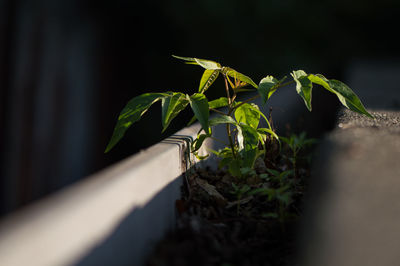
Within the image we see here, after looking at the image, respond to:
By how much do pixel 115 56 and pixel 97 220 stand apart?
15.4 ft

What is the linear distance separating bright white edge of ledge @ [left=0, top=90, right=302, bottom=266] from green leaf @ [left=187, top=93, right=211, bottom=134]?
9 cm

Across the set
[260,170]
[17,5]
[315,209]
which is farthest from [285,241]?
[17,5]

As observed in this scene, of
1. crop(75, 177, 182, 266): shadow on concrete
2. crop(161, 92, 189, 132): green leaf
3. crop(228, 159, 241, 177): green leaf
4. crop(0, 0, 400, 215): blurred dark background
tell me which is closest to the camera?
crop(75, 177, 182, 266): shadow on concrete

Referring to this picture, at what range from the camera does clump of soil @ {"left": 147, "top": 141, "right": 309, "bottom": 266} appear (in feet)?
1.87

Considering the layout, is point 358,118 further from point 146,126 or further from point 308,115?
point 146,126

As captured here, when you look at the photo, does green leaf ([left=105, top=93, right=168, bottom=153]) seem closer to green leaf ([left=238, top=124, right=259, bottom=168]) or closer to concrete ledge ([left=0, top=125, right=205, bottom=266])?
concrete ledge ([left=0, top=125, right=205, bottom=266])

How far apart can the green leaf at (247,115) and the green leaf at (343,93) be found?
14cm

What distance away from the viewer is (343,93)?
78 cm

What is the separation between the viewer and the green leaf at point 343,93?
0.76 meters

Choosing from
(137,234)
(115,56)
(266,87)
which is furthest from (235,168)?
(115,56)

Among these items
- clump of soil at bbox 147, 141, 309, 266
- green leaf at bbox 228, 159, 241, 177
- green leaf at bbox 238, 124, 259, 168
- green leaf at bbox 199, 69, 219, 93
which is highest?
green leaf at bbox 199, 69, 219, 93

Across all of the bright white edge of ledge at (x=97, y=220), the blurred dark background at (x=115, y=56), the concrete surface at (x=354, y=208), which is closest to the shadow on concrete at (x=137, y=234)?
the bright white edge of ledge at (x=97, y=220)

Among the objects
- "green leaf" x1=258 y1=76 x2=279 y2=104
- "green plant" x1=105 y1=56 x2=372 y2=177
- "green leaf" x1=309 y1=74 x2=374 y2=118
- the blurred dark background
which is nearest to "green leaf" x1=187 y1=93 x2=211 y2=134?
"green plant" x1=105 y1=56 x2=372 y2=177

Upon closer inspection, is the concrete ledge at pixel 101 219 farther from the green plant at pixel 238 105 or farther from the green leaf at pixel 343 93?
the green leaf at pixel 343 93
